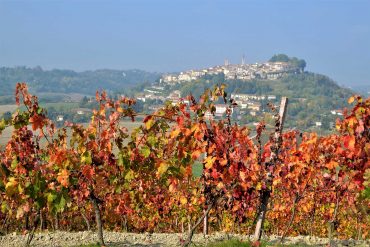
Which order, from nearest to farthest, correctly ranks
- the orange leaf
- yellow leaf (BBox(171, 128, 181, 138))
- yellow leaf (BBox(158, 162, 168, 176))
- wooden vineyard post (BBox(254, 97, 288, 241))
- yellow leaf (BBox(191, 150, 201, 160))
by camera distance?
yellow leaf (BBox(171, 128, 181, 138)), yellow leaf (BBox(158, 162, 168, 176)), yellow leaf (BBox(191, 150, 201, 160)), the orange leaf, wooden vineyard post (BBox(254, 97, 288, 241))

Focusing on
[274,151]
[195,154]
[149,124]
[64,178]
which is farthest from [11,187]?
[274,151]

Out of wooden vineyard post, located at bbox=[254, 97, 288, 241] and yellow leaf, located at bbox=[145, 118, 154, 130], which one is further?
wooden vineyard post, located at bbox=[254, 97, 288, 241]

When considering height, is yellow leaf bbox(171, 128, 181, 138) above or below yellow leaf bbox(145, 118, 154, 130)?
below

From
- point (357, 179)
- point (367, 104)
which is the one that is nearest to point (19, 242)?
point (357, 179)

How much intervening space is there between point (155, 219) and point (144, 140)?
11135 mm

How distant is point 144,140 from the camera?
8586 millimetres

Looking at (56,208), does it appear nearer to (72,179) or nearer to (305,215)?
(72,179)

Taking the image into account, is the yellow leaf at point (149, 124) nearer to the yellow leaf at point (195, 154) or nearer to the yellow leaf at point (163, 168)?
the yellow leaf at point (163, 168)

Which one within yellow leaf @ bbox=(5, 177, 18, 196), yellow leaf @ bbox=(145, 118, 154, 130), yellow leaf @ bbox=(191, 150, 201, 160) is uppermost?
yellow leaf @ bbox=(145, 118, 154, 130)

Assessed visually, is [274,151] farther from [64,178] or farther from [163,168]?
[64,178]

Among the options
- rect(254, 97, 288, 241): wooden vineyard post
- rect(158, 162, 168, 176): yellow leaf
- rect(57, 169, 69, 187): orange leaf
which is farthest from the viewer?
rect(254, 97, 288, 241): wooden vineyard post

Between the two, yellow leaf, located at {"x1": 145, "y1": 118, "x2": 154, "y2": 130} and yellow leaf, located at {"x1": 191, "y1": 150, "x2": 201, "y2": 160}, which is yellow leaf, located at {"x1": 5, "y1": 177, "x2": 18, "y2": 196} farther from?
yellow leaf, located at {"x1": 191, "y1": 150, "x2": 201, "y2": 160}

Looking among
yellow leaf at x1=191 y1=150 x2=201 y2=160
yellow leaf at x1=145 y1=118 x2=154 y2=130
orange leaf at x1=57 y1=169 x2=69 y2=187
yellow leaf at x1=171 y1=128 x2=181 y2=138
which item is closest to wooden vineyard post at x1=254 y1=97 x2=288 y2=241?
yellow leaf at x1=191 y1=150 x2=201 y2=160

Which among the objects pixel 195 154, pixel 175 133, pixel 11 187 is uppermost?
pixel 175 133
